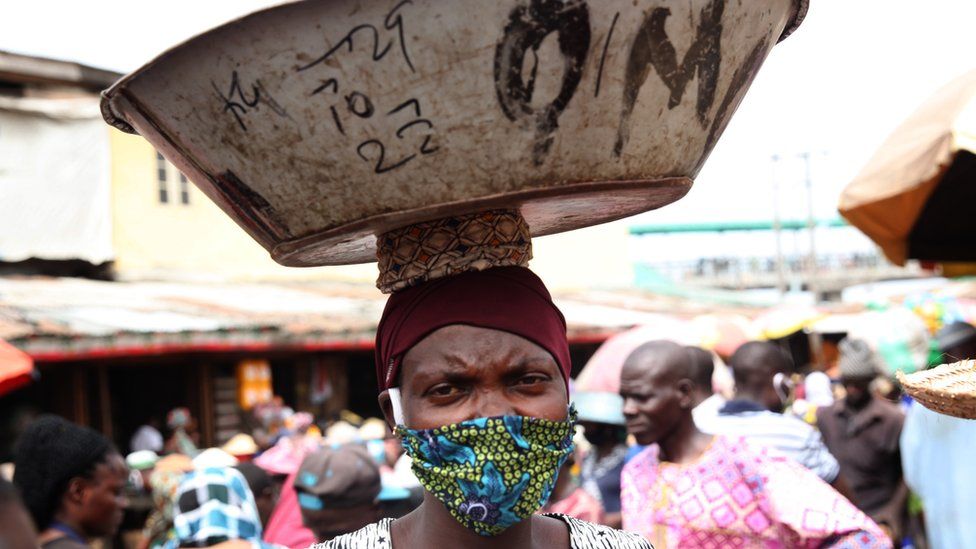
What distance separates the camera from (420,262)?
1976 millimetres

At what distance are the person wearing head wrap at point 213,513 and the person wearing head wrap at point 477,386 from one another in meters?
1.73

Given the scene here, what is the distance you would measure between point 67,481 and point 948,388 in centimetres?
354

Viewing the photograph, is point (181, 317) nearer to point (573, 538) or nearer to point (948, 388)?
point (573, 538)

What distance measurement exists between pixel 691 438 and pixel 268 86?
296 centimetres

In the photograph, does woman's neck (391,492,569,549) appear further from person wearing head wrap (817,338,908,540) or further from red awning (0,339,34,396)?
person wearing head wrap (817,338,908,540)

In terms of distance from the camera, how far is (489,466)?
1848mm

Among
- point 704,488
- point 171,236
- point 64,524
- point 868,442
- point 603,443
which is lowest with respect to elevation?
point 868,442

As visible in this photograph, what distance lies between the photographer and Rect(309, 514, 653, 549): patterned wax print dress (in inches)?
85.7

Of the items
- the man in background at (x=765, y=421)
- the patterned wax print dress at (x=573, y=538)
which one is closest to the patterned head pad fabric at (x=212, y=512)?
the patterned wax print dress at (x=573, y=538)

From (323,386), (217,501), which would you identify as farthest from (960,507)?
(323,386)

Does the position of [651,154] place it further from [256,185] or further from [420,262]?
[256,185]

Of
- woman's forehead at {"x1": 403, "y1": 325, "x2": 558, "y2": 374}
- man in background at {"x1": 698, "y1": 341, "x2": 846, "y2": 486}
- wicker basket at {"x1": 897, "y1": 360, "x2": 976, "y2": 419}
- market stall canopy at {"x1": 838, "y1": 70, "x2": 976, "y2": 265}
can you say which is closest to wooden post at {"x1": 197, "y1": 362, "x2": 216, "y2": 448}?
man in background at {"x1": 698, "y1": 341, "x2": 846, "y2": 486}

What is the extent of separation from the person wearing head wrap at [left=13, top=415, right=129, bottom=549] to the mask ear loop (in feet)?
7.93

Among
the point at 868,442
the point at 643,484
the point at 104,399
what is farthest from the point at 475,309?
the point at 104,399
